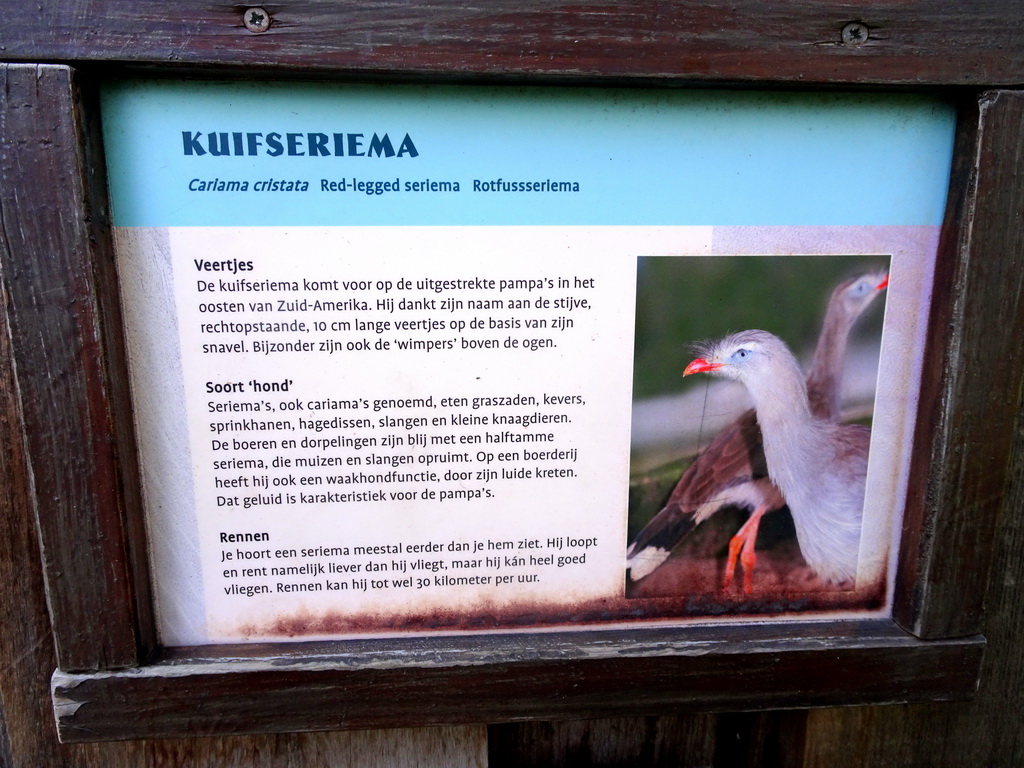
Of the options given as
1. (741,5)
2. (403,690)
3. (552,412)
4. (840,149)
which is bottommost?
(403,690)

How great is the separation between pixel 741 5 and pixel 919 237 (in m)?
0.33

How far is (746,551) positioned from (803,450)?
146mm

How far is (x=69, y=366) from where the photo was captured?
643 millimetres

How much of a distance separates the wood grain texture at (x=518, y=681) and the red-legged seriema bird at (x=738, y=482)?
0.10 meters

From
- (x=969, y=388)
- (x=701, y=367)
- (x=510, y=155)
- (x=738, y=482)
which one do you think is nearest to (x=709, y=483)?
(x=738, y=482)

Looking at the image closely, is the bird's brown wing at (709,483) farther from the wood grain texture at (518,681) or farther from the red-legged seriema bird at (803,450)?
the wood grain texture at (518,681)

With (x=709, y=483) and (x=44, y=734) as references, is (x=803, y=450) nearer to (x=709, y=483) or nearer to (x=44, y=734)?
(x=709, y=483)

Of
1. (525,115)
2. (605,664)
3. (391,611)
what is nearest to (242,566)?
(391,611)

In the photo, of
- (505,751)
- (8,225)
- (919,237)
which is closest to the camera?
(8,225)

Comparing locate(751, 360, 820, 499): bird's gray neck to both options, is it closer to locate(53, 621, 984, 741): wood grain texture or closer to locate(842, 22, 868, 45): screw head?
locate(53, 621, 984, 741): wood grain texture

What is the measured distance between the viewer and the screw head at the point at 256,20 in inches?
23.8

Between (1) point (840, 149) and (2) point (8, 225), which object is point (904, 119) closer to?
(1) point (840, 149)

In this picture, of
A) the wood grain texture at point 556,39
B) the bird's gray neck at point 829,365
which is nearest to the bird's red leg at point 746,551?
the bird's gray neck at point 829,365

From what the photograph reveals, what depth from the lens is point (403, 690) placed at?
2.43 feet
